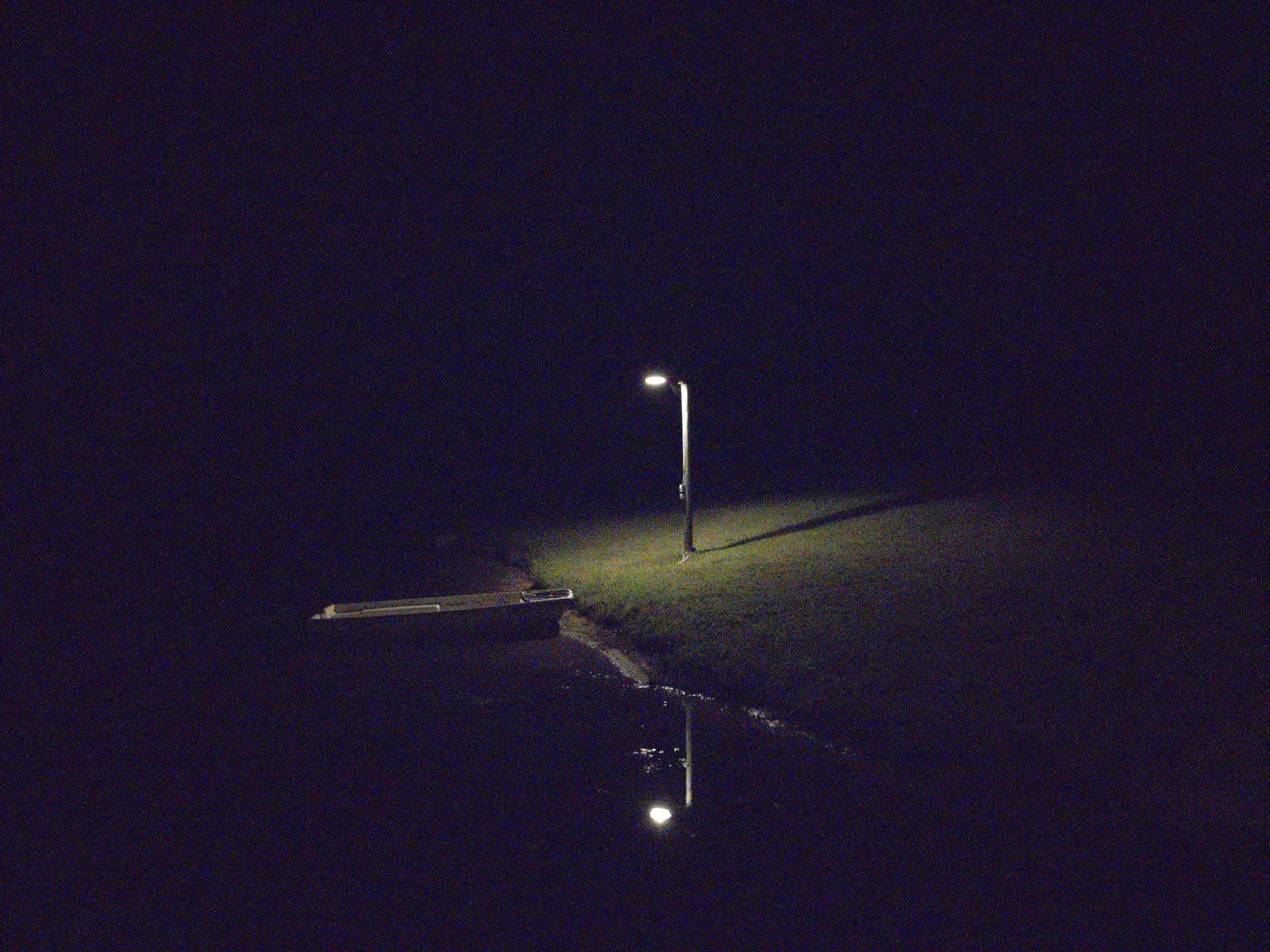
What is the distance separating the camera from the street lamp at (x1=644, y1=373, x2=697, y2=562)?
20.1 metres

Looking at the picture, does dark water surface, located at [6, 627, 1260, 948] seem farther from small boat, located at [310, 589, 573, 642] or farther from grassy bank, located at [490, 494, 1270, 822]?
small boat, located at [310, 589, 573, 642]

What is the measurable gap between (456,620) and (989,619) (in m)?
10.1

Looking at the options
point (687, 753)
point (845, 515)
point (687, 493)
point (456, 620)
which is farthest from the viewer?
point (845, 515)

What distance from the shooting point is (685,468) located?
21406 mm

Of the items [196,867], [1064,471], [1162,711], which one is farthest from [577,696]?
[1064,471]

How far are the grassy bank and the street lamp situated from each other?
1.74 feet

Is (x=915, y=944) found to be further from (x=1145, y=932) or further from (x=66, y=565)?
(x=66, y=565)

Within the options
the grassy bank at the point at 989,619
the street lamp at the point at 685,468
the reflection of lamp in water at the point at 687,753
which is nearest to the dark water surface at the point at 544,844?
the reflection of lamp in water at the point at 687,753

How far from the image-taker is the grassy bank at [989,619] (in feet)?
33.3

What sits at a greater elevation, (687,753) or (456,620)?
(456,620)

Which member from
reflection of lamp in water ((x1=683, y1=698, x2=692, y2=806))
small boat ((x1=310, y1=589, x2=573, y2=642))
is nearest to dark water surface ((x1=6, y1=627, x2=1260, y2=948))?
reflection of lamp in water ((x1=683, y1=698, x2=692, y2=806))

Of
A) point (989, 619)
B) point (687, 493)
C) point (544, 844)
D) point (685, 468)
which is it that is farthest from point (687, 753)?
→ point (685, 468)

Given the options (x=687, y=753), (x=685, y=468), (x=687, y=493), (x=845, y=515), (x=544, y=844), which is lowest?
(x=544, y=844)

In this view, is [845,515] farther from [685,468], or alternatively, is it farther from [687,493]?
[685,468]
